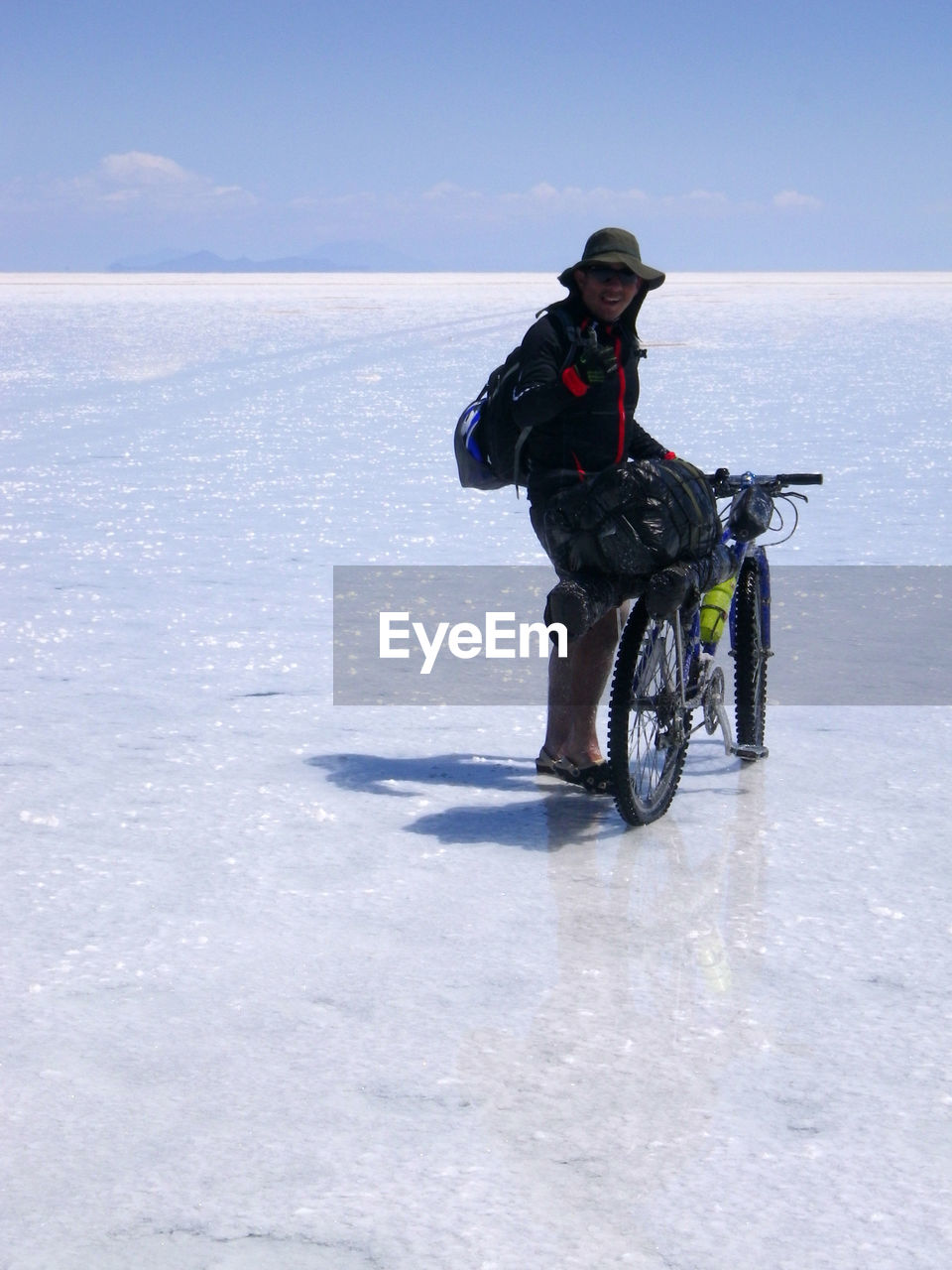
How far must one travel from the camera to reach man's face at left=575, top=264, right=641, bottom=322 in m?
4.43

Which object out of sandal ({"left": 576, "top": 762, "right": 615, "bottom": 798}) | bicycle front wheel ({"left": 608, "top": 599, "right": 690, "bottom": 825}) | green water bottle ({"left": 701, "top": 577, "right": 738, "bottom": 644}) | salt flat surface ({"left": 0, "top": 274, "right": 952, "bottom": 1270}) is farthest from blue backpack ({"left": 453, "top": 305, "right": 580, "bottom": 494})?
salt flat surface ({"left": 0, "top": 274, "right": 952, "bottom": 1270})

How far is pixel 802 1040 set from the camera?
310 cm

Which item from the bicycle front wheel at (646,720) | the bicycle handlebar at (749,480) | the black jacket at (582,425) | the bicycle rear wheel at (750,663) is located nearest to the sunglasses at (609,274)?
the black jacket at (582,425)

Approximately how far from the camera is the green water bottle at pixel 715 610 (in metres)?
4.79

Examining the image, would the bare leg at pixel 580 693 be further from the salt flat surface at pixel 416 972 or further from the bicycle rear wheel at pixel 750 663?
the bicycle rear wheel at pixel 750 663

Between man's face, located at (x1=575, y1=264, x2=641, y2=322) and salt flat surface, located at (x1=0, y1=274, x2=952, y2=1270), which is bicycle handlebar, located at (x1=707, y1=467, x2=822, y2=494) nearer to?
man's face, located at (x1=575, y1=264, x2=641, y2=322)

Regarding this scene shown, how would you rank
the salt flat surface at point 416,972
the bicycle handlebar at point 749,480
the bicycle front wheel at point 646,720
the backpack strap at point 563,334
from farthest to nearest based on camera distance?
the bicycle handlebar at point 749,480
the backpack strap at point 563,334
the bicycle front wheel at point 646,720
the salt flat surface at point 416,972

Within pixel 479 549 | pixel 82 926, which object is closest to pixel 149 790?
pixel 82 926

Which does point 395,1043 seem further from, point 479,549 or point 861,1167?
point 479,549

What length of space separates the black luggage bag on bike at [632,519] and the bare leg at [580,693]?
421 mm

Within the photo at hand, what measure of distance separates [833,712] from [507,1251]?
356cm

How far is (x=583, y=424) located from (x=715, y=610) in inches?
27.4

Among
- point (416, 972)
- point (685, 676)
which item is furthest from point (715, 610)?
point (416, 972)

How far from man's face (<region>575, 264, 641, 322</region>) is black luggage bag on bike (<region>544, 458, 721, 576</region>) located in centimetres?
45
